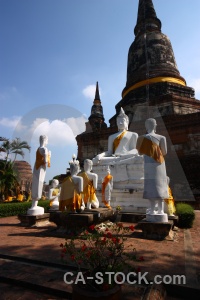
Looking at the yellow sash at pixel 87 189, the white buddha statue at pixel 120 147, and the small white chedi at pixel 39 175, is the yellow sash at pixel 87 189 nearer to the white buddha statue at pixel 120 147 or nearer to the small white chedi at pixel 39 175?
the small white chedi at pixel 39 175

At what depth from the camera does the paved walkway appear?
3.07 m

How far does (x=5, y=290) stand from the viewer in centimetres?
312

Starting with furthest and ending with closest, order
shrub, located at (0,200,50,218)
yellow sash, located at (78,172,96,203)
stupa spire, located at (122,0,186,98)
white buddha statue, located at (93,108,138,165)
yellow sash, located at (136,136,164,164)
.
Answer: stupa spire, located at (122,0,186,98)
shrub, located at (0,200,50,218)
white buddha statue, located at (93,108,138,165)
yellow sash, located at (78,172,96,203)
yellow sash, located at (136,136,164,164)

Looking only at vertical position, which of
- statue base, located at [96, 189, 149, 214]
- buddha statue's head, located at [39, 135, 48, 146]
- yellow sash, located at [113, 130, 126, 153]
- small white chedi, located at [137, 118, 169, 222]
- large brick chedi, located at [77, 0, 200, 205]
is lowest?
statue base, located at [96, 189, 149, 214]

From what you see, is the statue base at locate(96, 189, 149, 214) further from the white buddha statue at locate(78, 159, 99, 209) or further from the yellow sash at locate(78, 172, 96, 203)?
the yellow sash at locate(78, 172, 96, 203)

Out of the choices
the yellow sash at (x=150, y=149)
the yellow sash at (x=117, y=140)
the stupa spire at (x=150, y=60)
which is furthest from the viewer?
the stupa spire at (x=150, y=60)

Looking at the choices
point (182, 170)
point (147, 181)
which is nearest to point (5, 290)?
point (147, 181)

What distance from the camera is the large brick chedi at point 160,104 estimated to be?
15151 mm

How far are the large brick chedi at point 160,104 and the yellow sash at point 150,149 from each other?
28.0 ft

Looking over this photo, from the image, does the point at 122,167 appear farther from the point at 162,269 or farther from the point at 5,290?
the point at 5,290

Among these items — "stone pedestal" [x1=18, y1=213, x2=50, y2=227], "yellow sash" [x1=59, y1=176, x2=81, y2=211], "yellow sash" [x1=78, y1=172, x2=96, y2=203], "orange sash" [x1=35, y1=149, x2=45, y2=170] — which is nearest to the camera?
"yellow sash" [x1=59, y1=176, x2=81, y2=211]

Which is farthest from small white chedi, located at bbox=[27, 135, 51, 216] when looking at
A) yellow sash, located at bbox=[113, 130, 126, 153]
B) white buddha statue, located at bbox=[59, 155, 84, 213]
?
yellow sash, located at bbox=[113, 130, 126, 153]

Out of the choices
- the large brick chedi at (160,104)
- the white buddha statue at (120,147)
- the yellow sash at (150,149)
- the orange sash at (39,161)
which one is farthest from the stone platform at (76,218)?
the large brick chedi at (160,104)

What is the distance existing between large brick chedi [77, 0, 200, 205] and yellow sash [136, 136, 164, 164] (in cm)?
854
